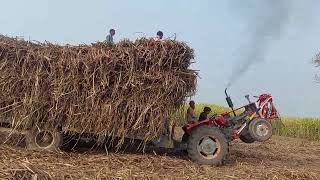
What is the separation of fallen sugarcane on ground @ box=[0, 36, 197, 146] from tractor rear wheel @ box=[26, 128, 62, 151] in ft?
0.44

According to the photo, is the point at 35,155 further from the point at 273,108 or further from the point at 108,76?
the point at 273,108

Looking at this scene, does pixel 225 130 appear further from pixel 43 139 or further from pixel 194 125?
pixel 43 139

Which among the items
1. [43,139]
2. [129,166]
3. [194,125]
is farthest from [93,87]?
[194,125]

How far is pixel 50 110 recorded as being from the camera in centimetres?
1031

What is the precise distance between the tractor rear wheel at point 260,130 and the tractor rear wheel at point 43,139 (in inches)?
156

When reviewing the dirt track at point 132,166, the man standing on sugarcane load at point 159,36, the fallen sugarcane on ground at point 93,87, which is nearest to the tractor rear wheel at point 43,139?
the fallen sugarcane on ground at point 93,87

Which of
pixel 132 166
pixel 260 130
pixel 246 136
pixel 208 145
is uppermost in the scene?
pixel 260 130

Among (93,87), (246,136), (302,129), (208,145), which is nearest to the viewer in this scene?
(93,87)

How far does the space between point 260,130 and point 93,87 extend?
3696 millimetres

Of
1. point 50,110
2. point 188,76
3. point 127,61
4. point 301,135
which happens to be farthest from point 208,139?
point 301,135

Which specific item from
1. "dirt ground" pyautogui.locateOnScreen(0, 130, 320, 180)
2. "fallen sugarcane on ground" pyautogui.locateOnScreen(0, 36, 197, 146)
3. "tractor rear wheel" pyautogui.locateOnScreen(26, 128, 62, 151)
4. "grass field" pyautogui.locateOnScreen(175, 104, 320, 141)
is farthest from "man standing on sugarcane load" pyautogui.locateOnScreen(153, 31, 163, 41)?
"grass field" pyautogui.locateOnScreen(175, 104, 320, 141)

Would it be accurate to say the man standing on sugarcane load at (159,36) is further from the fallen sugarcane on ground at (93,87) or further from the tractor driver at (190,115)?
the tractor driver at (190,115)

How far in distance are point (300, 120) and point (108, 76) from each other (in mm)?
19671

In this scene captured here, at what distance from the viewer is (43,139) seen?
1060cm
